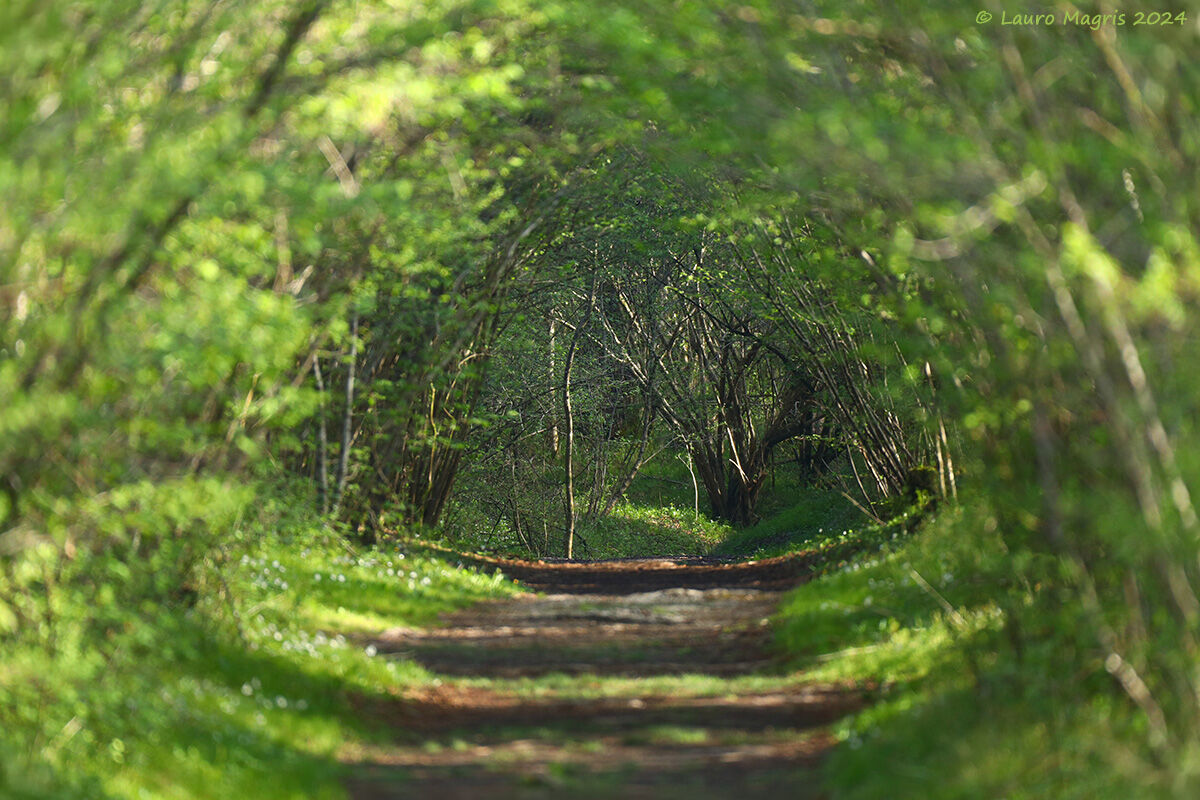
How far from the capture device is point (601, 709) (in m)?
11.2

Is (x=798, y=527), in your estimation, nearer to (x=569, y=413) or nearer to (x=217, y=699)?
(x=569, y=413)

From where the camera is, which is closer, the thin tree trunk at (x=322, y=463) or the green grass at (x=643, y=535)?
the thin tree trunk at (x=322, y=463)

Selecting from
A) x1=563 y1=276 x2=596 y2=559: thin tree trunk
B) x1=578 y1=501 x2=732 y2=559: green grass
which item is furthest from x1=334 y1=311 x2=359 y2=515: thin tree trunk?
x1=578 y1=501 x2=732 y2=559: green grass

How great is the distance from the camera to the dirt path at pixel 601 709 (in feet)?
28.7

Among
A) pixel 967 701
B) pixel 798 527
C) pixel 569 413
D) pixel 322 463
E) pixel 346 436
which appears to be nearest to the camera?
pixel 967 701

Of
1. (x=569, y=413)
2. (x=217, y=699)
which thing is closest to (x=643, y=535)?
(x=569, y=413)

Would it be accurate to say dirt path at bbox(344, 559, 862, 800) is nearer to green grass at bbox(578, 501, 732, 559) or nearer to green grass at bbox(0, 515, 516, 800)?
green grass at bbox(0, 515, 516, 800)

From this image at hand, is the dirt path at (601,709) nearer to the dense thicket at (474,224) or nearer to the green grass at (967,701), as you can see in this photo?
the green grass at (967,701)

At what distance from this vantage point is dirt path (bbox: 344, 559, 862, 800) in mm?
8742

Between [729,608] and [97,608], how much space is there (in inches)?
425

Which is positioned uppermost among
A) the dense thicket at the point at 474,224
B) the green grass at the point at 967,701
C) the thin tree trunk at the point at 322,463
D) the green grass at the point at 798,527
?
the dense thicket at the point at 474,224

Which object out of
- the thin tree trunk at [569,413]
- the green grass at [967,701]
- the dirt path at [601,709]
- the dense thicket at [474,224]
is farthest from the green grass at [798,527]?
the dense thicket at [474,224]

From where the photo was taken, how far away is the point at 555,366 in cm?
3506

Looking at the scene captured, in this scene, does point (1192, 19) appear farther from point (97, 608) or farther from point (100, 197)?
point (97, 608)
